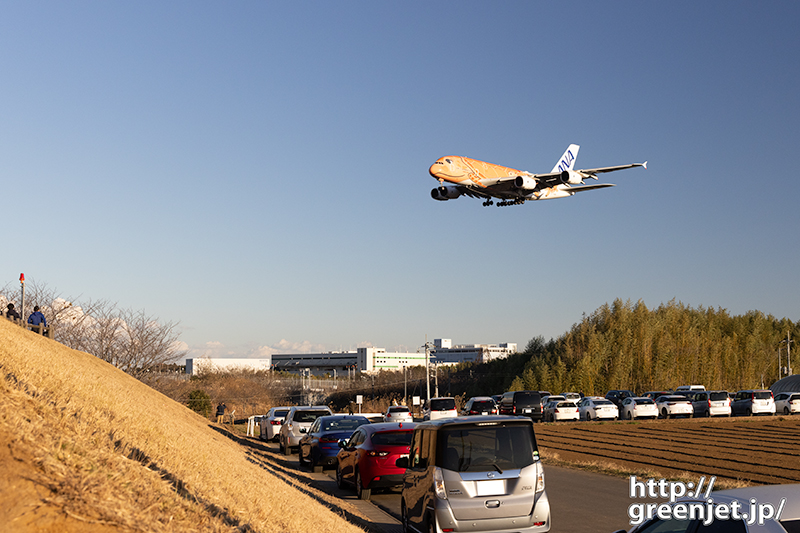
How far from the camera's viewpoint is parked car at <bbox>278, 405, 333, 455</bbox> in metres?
25.0

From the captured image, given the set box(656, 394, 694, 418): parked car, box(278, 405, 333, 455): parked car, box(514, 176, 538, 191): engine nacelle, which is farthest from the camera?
box(656, 394, 694, 418): parked car

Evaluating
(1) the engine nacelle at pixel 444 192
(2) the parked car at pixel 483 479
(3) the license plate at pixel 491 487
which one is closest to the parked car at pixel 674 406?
(1) the engine nacelle at pixel 444 192

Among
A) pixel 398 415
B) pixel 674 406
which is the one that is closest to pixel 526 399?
pixel 674 406

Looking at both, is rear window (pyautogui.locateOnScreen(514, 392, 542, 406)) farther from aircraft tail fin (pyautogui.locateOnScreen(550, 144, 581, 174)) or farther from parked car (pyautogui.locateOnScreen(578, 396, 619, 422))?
aircraft tail fin (pyautogui.locateOnScreen(550, 144, 581, 174))

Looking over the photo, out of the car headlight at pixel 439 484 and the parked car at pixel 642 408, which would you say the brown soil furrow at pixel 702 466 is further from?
the parked car at pixel 642 408

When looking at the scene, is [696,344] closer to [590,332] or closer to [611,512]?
[590,332]

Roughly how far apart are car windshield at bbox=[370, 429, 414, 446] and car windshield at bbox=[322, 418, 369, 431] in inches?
198

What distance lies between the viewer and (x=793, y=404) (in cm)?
4684

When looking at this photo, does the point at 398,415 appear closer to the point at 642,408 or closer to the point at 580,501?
the point at 642,408

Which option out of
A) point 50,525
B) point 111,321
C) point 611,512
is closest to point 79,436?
point 50,525

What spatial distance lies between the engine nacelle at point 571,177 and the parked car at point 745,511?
3034cm

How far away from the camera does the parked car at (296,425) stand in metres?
25.0

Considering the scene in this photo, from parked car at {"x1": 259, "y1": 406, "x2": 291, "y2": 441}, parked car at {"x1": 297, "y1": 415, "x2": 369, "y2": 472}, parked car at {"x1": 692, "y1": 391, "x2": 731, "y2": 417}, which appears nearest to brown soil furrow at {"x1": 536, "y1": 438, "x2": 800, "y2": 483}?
parked car at {"x1": 297, "y1": 415, "x2": 369, "y2": 472}

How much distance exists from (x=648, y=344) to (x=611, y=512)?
66.8m
